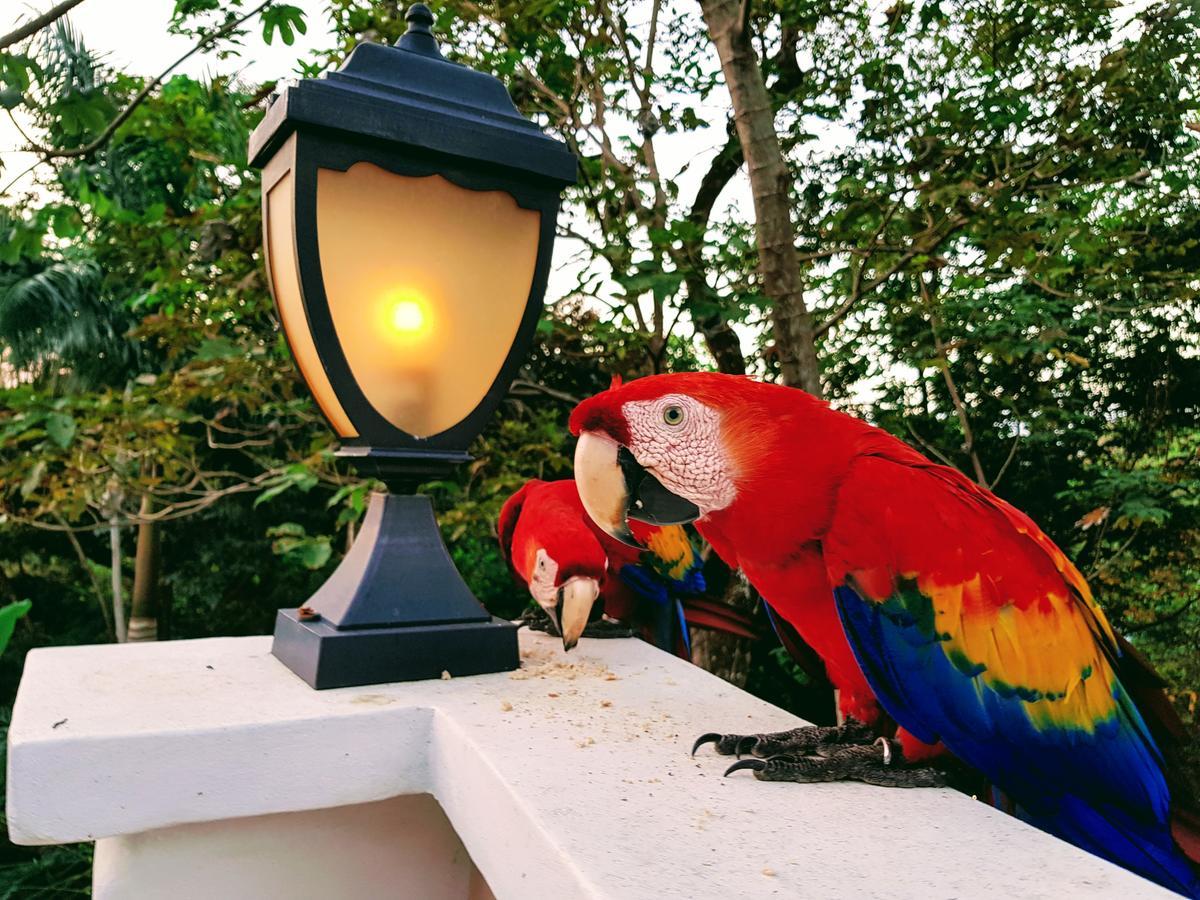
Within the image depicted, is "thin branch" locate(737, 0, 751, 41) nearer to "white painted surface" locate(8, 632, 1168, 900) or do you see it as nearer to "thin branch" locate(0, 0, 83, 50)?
"thin branch" locate(0, 0, 83, 50)

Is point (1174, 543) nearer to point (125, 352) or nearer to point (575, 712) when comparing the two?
point (575, 712)

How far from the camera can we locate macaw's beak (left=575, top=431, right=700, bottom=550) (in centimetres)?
89

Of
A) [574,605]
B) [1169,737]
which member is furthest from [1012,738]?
[574,605]

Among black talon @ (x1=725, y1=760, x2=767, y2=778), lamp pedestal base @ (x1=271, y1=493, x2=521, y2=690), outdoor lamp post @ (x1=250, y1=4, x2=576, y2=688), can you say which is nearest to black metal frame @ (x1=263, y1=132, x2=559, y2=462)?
outdoor lamp post @ (x1=250, y1=4, x2=576, y2=688)

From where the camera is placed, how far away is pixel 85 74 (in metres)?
2.27

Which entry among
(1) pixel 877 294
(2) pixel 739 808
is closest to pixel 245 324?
(1) pixel 877 294

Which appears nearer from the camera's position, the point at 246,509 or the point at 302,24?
the point at 302,24

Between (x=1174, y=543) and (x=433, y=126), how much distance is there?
10.4 ft

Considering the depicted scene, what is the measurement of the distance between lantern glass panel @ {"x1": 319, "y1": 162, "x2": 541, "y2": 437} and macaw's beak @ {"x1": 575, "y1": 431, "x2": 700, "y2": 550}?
25 cm

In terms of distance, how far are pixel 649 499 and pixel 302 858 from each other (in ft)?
1.77

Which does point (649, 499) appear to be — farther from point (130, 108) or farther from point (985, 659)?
point (130, 108)

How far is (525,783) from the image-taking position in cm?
67

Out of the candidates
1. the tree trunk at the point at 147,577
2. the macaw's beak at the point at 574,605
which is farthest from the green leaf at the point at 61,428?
the tree trunk at the point at 147,577

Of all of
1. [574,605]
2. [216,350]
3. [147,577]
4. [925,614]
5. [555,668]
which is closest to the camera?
[925,614]
